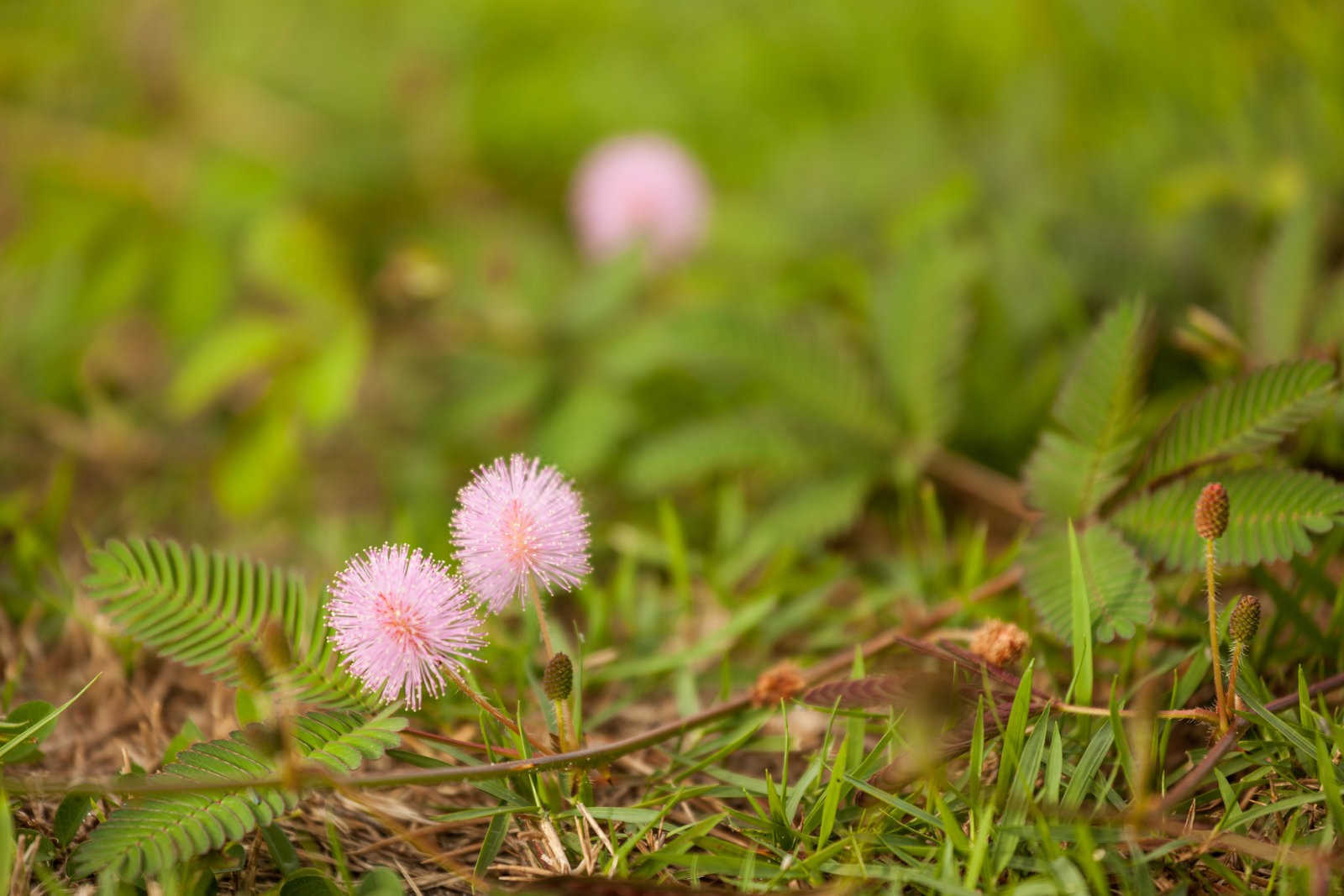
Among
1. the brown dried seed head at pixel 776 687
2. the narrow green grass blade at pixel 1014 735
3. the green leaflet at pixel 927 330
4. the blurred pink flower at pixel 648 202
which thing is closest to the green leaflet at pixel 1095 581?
the narrow green grass blade at pixel 1014 735

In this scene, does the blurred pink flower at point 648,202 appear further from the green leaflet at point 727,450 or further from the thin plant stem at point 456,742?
the thin plant stem at point 456,742

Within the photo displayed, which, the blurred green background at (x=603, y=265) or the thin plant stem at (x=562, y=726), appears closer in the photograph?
the thin plant stem at (x=562, y=726)

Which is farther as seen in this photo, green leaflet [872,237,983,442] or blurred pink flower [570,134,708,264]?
blurred pink flower [570,134,708,264]

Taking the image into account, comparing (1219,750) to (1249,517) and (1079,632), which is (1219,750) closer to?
(1079,632)

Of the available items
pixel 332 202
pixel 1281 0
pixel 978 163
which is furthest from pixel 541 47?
pixel 1281 0

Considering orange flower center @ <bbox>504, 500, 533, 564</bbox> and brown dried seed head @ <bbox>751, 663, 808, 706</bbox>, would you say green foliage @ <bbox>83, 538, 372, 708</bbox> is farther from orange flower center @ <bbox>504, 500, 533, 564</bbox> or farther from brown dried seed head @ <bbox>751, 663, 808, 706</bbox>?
brown dried seed head @ <bbox>751, 663, 808, 706</bbox>

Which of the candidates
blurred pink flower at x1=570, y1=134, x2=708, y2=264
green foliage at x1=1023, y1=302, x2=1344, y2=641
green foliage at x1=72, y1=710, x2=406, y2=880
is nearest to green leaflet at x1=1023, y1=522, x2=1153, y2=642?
green foliage at x1=1023, y1=302, x2=1344, y2=641
